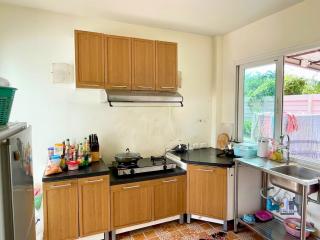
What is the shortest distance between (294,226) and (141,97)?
7.02 ft

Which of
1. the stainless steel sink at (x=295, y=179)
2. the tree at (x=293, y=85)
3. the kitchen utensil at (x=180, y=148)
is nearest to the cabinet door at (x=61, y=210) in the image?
the kitchen utensil at (x=180, y=148)

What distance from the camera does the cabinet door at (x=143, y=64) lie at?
2.48m

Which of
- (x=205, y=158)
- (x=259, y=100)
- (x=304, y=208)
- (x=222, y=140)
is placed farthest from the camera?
(x=222, y=140)

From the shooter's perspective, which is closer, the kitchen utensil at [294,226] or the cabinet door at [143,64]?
the kitchen utensil at [294,226]

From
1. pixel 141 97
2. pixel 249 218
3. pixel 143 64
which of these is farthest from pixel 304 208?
pixel 143 64

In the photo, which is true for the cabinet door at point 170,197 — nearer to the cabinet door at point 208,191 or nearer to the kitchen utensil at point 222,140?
the cabinet door at point 208,191

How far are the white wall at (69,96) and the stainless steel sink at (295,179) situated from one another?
1.37 meters

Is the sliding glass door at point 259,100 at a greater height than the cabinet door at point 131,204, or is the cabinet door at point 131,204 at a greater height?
the sliding glass door at point 259,100

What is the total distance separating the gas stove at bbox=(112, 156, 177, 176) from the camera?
91.3 inches

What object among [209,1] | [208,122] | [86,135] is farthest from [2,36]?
[208,122]

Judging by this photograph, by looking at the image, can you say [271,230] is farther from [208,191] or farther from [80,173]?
[80,173]

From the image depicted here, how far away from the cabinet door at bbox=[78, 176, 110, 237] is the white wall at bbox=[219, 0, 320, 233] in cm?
198

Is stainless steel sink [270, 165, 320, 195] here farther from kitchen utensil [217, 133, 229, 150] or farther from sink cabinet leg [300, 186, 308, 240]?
kitchen utensil [217, 133, 229, 150]

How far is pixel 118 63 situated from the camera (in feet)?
7.88
